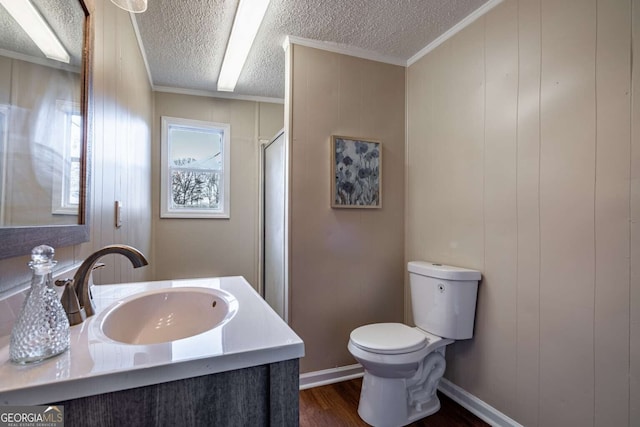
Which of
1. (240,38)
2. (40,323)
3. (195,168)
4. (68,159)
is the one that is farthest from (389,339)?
(195,168)

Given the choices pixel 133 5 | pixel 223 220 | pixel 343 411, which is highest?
pixel 133 5

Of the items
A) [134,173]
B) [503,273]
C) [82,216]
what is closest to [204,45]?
[134,173]

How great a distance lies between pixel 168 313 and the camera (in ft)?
3.61

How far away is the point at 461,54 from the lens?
1832 millimetres

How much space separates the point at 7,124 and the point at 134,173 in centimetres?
142

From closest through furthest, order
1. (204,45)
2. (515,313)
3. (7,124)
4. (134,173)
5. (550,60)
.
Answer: (7,124) < (550,60) < (515,313) < (134,173) < (204,45)

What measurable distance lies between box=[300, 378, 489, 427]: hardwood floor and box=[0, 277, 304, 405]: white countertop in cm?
122

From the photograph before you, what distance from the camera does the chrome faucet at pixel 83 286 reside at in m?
0.74

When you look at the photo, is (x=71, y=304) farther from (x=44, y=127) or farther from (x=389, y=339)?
(x=389, y=339)

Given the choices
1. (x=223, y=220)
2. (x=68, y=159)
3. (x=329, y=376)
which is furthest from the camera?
(x=223, y=220)

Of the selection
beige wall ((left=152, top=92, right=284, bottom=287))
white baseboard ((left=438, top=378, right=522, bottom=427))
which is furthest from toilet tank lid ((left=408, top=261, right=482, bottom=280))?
beige wall ((left=152, top=92, right=284, bottom=287))

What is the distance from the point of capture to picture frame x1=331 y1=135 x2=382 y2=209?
81.2 inches

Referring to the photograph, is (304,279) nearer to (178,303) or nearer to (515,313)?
(178,303)

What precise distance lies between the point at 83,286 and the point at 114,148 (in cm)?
84
